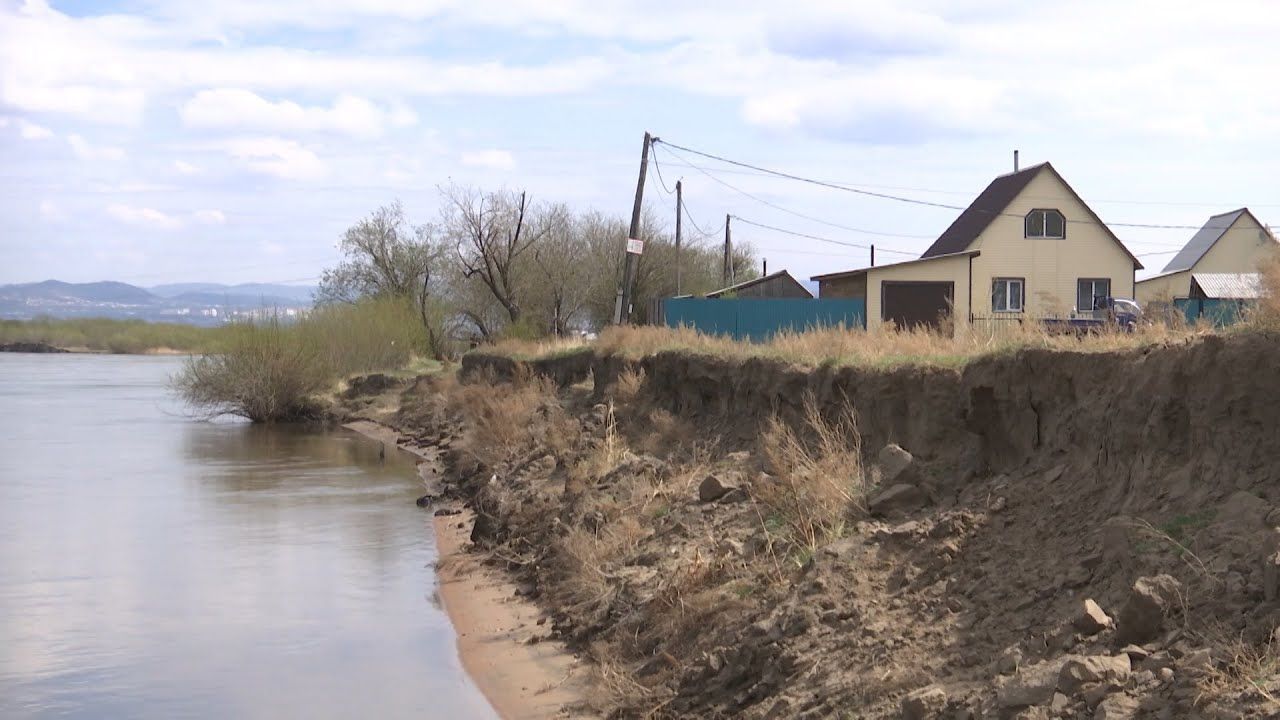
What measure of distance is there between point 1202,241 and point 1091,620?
187ft

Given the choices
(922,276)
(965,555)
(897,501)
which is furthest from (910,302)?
(965,555)

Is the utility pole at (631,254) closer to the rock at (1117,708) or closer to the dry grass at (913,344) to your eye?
the dry grass at (913,344)

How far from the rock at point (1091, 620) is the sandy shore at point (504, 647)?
4.87 m

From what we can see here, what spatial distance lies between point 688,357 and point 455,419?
1860 centimetres

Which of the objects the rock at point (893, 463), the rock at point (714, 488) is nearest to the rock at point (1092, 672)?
the rock at point (893, 463)

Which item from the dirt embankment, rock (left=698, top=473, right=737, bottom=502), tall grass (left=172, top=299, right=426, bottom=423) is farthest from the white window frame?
rock (left=698, top=473, right=737, bottom=502)

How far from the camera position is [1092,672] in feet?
22.1

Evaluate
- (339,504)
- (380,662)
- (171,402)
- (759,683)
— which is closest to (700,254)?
(171,402)

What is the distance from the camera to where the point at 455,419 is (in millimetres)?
38469

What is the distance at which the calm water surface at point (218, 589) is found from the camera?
13.0m

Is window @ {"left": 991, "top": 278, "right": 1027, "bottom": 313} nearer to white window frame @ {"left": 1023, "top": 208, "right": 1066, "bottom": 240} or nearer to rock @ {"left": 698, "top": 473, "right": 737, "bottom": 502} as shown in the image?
white window frame @ {"left": 1023, "top": 208, "right": 1066, "bottom": 240}

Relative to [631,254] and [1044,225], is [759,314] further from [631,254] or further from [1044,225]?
[1044,225]

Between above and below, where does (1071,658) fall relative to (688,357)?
below

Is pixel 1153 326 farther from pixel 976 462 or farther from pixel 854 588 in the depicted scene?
pixel 854 588
